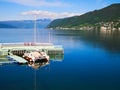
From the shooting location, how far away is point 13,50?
232ft

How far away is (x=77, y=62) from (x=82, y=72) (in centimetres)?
1131

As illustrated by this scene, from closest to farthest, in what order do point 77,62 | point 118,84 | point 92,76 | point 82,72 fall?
point 118,84 → point 92,76 → point 82,72 → point 77,62

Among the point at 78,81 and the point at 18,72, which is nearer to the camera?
the point at 78,81

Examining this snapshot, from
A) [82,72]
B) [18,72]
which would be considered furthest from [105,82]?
[18,72]

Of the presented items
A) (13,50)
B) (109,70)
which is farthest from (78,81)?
(13,50)

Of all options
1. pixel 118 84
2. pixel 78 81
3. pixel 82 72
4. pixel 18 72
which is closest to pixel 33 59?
pixel 18 72

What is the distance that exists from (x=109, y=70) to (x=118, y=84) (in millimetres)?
11640

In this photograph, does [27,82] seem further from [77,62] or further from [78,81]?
[77,62]

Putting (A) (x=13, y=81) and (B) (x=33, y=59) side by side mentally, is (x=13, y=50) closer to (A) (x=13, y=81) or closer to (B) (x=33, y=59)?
(B) (x=33, y=59)

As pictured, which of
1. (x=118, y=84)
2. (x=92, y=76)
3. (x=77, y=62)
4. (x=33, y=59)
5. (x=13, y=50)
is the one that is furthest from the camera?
(x=13, y=50)

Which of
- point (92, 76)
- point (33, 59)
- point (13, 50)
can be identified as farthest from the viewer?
point (13, 50)

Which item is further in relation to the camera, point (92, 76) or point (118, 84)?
point (92, 76)

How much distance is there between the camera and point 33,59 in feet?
187

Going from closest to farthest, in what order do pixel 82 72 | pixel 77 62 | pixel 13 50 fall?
pixel 82 72 < pixel 77 62 < pixel 13 50
